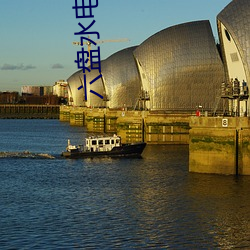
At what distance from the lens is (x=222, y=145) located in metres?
47.5

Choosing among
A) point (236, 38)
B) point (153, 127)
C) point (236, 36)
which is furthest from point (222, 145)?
point (153, 127)

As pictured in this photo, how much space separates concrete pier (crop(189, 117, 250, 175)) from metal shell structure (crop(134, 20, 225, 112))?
119 ft

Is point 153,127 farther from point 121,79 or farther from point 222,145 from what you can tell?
point 121,79

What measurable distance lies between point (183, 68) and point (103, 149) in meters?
24.4

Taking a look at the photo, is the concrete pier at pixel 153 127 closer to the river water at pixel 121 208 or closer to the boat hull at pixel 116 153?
the boat hull at pixel 116 153

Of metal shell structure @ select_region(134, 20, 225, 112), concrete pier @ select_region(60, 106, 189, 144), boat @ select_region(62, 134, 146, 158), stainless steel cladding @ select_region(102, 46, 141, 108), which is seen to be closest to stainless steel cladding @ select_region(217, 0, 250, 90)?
boat @ select_region(62, 134, 146, 158)

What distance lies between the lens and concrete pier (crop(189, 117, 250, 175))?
154 feet

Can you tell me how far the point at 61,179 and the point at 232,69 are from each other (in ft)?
62.9

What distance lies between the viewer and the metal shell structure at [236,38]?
55875 mm

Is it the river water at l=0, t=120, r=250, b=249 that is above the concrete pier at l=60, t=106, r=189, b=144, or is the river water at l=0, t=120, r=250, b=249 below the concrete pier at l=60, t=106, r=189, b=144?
below

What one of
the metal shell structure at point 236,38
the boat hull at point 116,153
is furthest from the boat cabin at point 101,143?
the metal shell structure at point 236,38

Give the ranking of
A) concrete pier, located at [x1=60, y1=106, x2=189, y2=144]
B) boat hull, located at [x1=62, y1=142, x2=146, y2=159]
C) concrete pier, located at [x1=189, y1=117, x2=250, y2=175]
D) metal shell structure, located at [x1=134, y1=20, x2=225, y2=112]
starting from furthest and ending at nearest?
metal shell structure, located at [x1=134, y1=20, x2=225, y2=112] < concrete pier, located at [x1=60, y1=106, x2=189, y2=144] < boat hull, located at [x1=62, y1=142, x2=146, y2=159] < concrete pier, located at [x1=189, y1=117, x2=250, y2=175]

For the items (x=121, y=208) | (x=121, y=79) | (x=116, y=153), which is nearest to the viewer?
(x=121, y=208)

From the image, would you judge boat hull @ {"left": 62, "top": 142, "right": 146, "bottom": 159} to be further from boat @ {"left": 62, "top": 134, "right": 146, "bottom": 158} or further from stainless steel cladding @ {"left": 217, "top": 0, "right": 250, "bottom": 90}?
stainless steel cladding @ {"left": 217, "top": 0, "right": 250, "bottom": 90}
